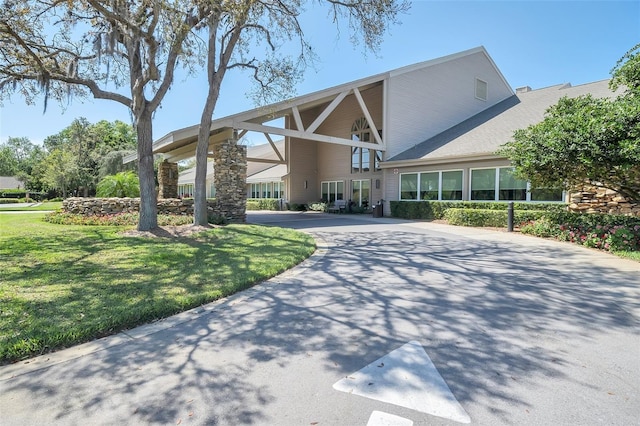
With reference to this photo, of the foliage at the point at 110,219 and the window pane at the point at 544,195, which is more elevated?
the window pane at the point at 544,195

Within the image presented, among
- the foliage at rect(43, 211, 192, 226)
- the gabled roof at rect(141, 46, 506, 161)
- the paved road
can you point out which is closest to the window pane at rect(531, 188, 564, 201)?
the gabled roof at rect(141, 46, 506, 161)

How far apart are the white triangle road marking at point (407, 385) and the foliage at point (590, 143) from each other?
22.0 ft

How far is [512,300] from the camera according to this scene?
466 centimetres

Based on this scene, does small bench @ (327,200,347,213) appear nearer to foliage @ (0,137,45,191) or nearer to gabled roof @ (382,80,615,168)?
gabled roof @ (382,80,615,168)

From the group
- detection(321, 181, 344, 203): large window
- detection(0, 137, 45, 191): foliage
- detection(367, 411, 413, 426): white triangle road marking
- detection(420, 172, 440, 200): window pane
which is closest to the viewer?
detection(367, 411, 413, 426): white triangle road marking

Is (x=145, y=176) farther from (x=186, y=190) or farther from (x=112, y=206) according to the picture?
(x=186, y=190)

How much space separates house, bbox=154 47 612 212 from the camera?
1462 cm

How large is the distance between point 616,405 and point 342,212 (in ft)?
63.7

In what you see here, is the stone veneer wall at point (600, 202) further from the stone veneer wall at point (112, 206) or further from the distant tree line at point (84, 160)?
the distant tree line at point (84, 160)

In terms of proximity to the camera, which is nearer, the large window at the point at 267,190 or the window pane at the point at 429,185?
the window pane at the point at 429,185

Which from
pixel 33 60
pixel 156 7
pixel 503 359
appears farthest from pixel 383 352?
pixel 33 60

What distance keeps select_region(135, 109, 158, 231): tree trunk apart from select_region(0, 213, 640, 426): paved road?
19.8 feet

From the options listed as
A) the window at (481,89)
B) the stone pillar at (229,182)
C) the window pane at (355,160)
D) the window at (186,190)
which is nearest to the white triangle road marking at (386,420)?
the stone pillar at (229,182)

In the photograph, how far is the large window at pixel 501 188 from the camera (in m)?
13.4
